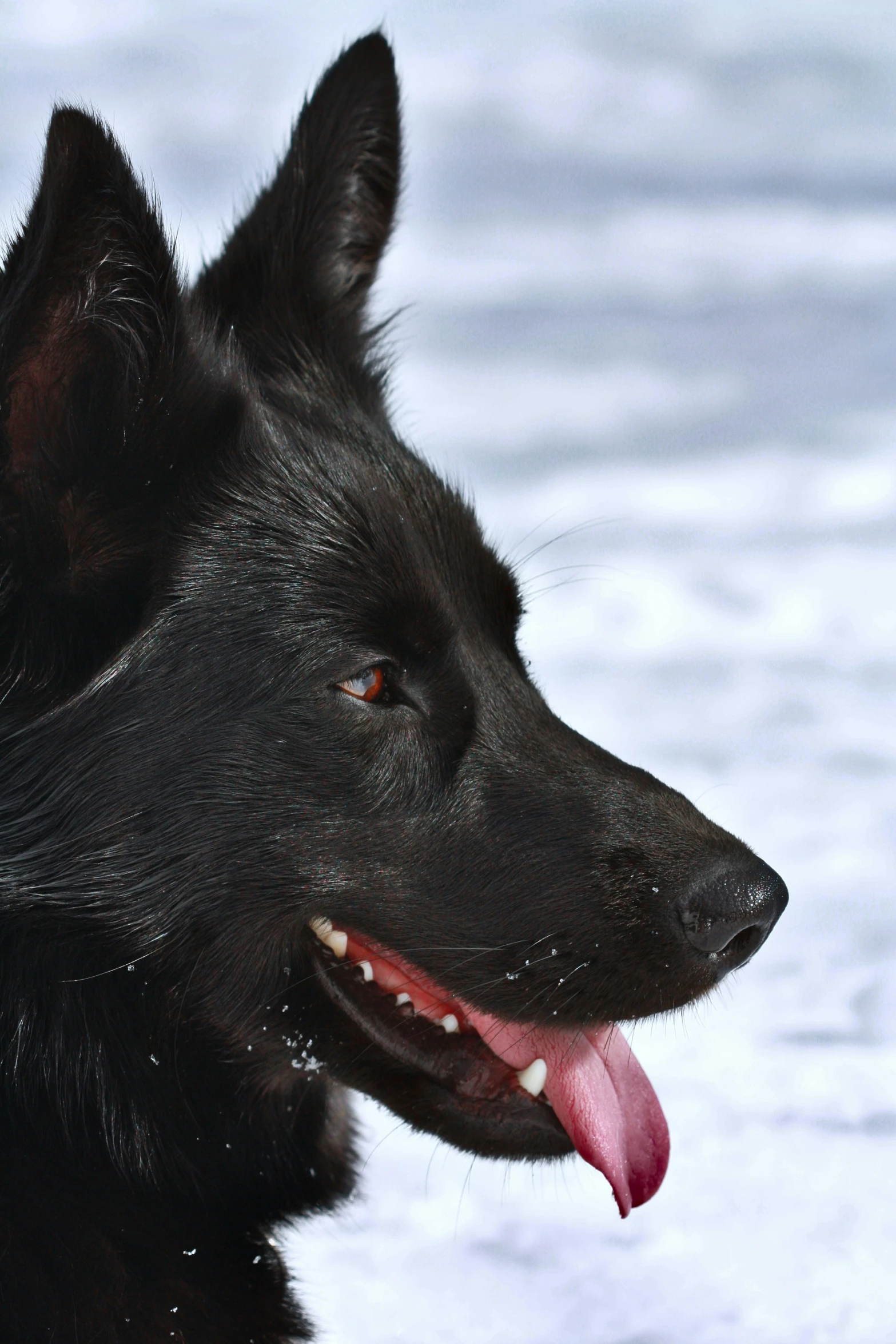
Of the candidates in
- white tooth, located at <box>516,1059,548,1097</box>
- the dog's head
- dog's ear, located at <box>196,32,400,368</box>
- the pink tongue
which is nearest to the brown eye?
the dog's head

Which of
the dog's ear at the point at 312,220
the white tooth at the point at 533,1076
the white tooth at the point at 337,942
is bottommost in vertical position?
the white tooth at the point at 533,1076

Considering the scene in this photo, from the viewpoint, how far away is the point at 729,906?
7.60 feet

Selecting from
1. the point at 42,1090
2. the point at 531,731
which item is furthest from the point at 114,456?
the point at 42,1090

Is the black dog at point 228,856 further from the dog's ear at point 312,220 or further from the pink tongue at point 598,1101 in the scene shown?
the dog's ear at point 312,220

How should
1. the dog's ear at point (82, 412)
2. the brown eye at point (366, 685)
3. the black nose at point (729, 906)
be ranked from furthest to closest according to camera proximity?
the brown eye at point (366, 685), the black nose at point (729, 906), the dog's ear at point (82, 412)

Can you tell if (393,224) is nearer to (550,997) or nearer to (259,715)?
(259,715)

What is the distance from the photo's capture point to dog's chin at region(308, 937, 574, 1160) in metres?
2.47

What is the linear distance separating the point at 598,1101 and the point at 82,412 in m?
1.49

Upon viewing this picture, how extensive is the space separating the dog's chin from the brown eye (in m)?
0.44

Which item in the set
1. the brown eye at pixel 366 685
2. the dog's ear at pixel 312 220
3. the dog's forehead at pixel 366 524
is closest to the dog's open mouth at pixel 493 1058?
the brown eye at pixel 366 685

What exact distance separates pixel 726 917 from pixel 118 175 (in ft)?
5.07

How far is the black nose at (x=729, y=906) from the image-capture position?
2.32 metres

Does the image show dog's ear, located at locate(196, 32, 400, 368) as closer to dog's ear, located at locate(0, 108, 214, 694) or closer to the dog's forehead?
the dog's forehead

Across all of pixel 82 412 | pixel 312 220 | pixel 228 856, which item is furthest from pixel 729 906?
pixel 312 220
